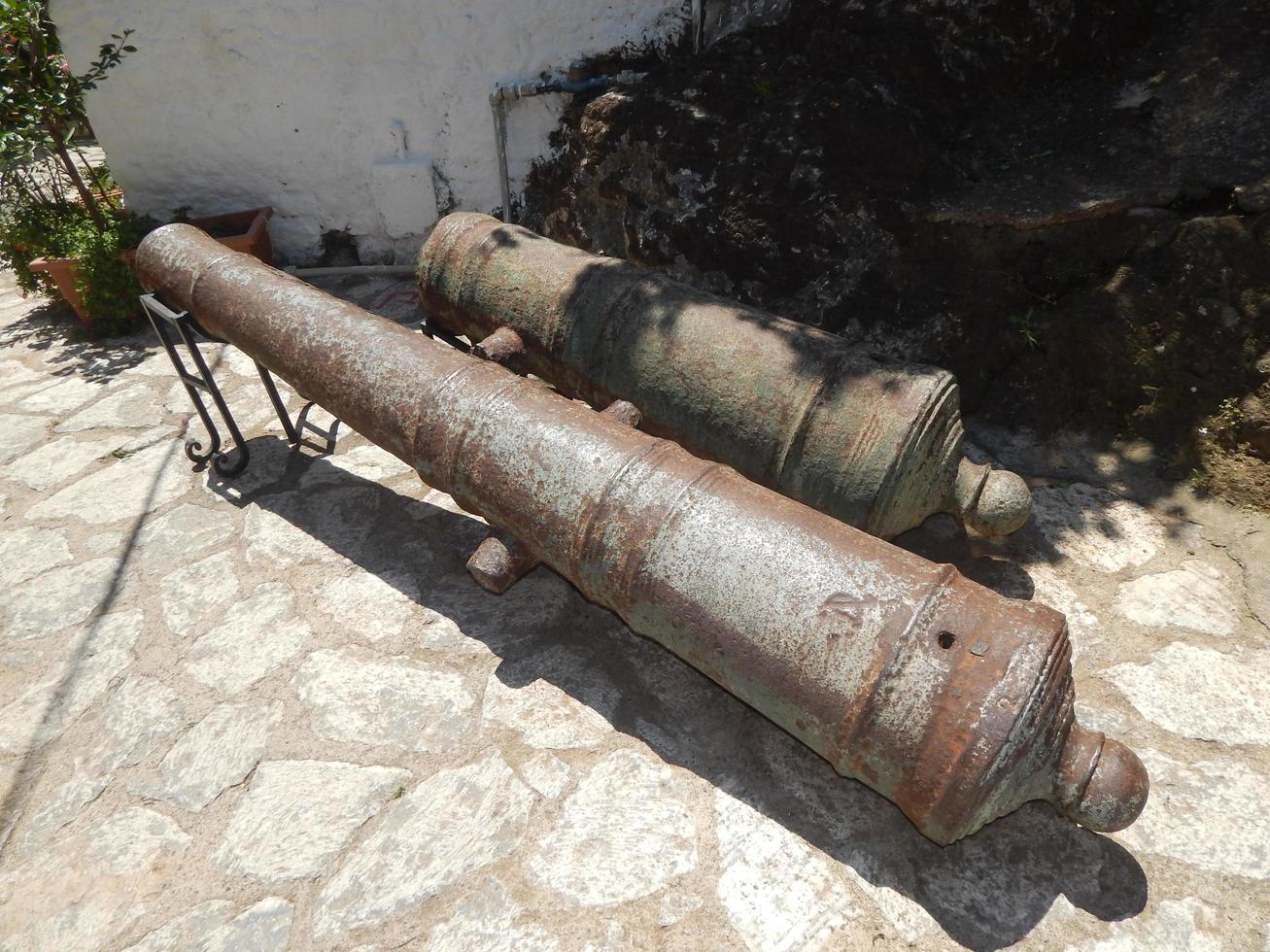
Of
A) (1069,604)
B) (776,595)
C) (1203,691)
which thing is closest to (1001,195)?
(1069,604)

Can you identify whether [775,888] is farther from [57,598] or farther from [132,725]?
[57,598]

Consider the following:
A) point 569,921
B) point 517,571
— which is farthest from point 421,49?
point 569,921

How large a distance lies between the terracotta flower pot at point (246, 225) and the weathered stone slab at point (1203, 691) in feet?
22.7

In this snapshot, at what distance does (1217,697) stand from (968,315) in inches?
92.6

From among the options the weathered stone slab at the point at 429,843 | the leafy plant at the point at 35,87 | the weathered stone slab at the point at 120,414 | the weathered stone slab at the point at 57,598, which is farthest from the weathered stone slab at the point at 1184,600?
the leafy plant at the point at 35,87

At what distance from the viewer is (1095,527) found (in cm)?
386

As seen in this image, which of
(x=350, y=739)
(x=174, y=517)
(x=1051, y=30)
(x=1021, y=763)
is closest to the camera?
(x=1021, y=763)

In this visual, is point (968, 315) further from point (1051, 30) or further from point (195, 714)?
point (195, 714)

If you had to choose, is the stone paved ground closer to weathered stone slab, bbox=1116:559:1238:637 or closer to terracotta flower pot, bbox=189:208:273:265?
weathered stone slab, bbox=1116:559:1238:637

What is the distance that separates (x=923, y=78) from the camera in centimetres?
503

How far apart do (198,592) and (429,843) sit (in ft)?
6.36

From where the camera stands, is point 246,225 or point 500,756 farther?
point 246,225

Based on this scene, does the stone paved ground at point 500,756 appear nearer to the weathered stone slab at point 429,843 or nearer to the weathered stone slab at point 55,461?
the weathered stone slab at point 429,843

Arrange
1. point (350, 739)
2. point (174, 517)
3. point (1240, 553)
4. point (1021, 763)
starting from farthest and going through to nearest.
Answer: point (174, 517) < point (1240, 553) < point (350, 739) < point (1021, 763)
